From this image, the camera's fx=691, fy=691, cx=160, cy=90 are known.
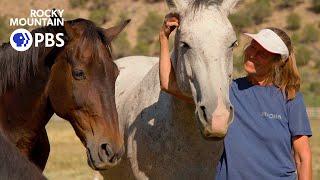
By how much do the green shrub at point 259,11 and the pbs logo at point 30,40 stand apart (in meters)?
37.6

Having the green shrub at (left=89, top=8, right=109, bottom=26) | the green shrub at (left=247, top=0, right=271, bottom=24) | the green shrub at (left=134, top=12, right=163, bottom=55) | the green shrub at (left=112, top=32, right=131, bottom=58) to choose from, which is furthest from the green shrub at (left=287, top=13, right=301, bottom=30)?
the green shrub at (left=89, top=8, right=109, bottom=26)

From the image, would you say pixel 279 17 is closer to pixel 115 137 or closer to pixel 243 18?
pixel 243 18

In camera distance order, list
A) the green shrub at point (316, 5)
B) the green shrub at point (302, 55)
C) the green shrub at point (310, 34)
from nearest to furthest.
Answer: the green shrub at point (302, 55) < the green shrub at point (310, 34) < the green shrub at point (316, 5)

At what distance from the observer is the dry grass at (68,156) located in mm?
11359

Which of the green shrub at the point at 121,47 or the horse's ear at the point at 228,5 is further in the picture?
the green shrub at the point at 121,47

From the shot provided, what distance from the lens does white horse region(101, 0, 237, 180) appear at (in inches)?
166

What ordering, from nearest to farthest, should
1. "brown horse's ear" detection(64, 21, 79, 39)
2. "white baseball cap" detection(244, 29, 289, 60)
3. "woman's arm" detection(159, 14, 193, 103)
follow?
"white baseball cap" detection(244, 29, 289, 60)
"woman's arm" detection(159, 14, 193, 103)
"brown horse's ear" detection(64, 21, 79, 39)

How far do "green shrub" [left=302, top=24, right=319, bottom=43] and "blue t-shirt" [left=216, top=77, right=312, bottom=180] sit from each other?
35.6 meters

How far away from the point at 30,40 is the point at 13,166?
3063mm

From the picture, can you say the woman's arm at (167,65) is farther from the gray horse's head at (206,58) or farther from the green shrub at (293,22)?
the green shrub at (293,22)

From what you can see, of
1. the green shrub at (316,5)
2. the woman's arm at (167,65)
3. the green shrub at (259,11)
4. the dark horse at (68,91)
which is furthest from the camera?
the green shrub at (259,11)

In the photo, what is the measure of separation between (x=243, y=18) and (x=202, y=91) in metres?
39.2

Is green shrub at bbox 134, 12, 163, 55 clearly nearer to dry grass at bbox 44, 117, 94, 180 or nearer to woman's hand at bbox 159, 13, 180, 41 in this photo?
dry grass at bbox 44, 117, 94, 180

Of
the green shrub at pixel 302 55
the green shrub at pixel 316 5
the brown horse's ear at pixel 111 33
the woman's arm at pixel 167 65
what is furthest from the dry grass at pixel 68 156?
the green shrub at pixel 316 5
